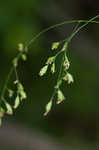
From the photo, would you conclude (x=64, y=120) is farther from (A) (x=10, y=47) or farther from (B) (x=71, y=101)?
(A) (x=10, y=47)

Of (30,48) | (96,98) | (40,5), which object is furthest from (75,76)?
(40,5)

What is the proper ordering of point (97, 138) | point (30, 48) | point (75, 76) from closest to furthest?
1. point (30, 48)
2. point (75, 76)
3. point (97, 138)

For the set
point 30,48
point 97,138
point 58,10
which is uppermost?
point 58,10

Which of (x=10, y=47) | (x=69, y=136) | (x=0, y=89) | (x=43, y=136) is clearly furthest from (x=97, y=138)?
(x=10, y=47)

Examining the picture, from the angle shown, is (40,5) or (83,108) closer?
(40,5)

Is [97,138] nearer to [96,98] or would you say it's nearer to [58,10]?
[96,98]

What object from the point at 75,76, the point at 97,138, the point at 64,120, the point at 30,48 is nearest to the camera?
the point at 30,48

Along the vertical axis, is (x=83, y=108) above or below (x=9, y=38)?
below
